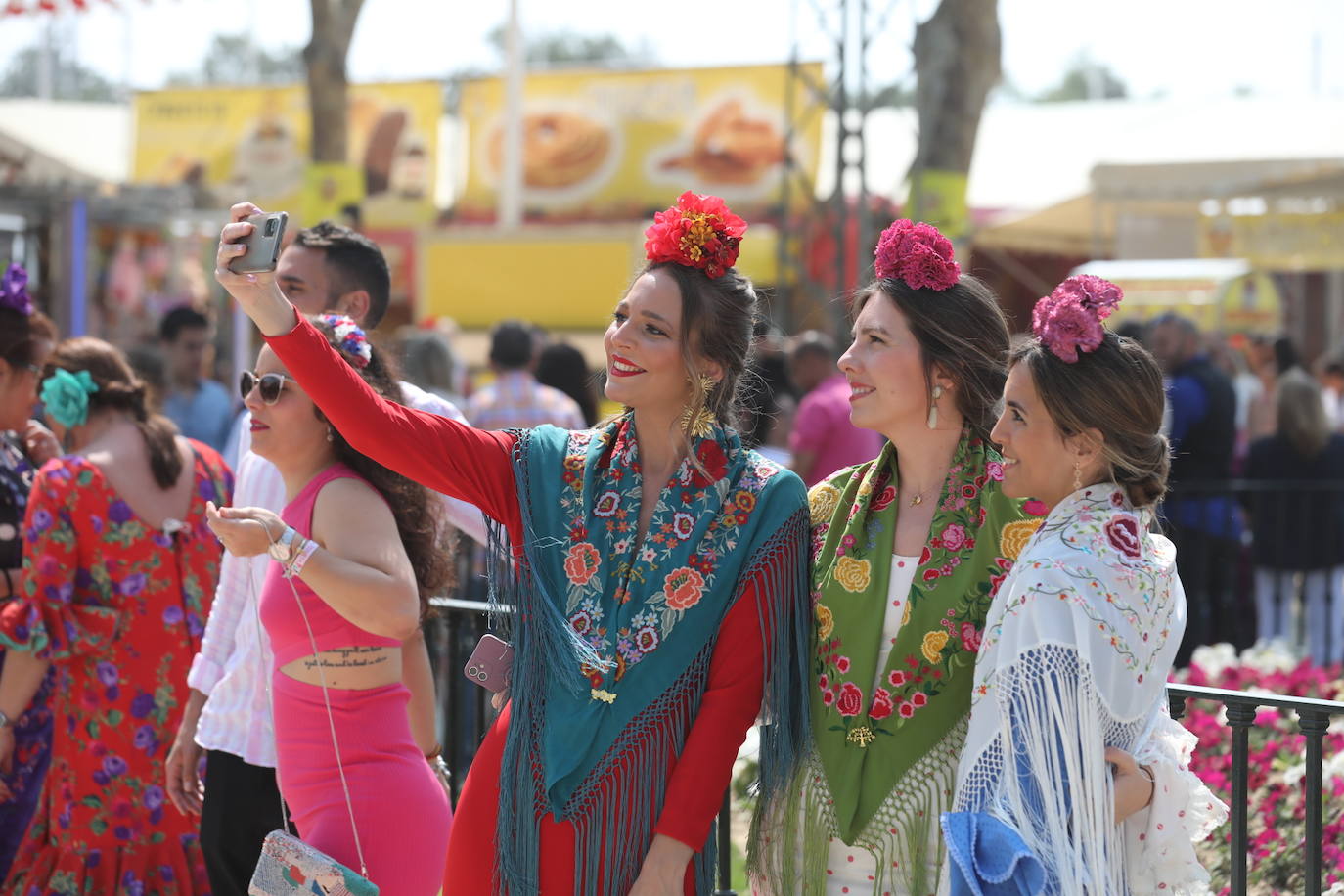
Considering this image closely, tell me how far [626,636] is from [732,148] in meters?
16.2

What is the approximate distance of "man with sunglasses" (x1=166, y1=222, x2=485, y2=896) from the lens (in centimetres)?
318

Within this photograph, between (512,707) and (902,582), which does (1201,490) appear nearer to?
(902,582)

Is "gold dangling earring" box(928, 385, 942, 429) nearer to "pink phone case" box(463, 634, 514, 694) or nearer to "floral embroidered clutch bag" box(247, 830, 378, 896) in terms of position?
"pink phone case" box(463, 634, 514, 694)

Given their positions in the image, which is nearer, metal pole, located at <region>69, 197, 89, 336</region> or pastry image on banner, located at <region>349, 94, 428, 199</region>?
metal pole, located at <region>69, 197, 89, 336</region>

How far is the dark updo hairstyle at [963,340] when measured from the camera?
2518 millimetres

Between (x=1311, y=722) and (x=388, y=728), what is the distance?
1.81 meters

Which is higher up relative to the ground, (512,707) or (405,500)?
(405,500)

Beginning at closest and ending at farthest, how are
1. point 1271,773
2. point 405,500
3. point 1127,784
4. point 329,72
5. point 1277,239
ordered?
point 1127,784 → point 405,500 → point 1271,773 → point 1277,239 → point 329,72

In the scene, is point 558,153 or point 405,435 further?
point 558,153

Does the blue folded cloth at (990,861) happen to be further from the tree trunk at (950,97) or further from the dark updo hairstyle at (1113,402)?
the tree trunk at (950,97)

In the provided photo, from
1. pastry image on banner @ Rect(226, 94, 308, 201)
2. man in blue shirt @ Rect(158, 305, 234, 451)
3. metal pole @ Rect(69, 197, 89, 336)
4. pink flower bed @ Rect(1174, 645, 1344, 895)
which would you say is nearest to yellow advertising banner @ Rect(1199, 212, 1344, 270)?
pink flower bed @ Rect(1174, 645, 1344, 895)

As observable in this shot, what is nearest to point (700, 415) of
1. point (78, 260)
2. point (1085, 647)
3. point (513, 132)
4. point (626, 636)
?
point (626, 636)

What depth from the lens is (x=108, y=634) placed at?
379 centimetres

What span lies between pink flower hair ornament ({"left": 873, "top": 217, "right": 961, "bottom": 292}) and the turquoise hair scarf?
41 centimetres
